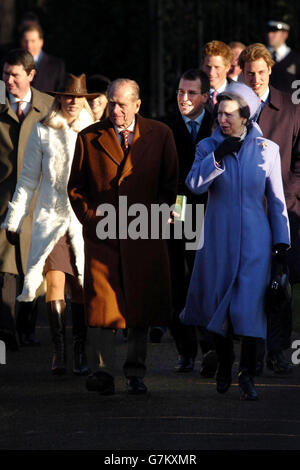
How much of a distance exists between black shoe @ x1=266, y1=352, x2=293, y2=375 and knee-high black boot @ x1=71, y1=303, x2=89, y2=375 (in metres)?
1.16

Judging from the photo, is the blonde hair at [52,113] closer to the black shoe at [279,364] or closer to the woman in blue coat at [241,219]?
the woman in blue coat at [241,219]

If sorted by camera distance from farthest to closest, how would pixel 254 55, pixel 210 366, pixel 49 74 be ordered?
pixel 49 74 → pixel 254 55 → pixel 210 366

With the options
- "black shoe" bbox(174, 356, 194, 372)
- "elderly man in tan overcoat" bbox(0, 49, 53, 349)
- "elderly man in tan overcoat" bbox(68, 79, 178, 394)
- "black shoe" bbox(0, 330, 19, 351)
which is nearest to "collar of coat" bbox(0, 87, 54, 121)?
"elderly man in tan overcoat" bbox(0, 49, 53, 349)

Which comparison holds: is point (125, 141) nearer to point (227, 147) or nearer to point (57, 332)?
point (227, 147)

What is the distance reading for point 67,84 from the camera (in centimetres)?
1048

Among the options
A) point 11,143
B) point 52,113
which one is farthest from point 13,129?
point 52,113

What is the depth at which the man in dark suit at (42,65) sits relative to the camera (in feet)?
48.4

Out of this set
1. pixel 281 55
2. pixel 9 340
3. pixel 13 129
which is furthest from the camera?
pixel 281 55

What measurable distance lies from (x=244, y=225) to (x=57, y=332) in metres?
1.71

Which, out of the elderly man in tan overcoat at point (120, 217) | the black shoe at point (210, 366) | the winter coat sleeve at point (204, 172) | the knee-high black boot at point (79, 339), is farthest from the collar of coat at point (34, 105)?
the winter coat sleeve at point (204, 172)

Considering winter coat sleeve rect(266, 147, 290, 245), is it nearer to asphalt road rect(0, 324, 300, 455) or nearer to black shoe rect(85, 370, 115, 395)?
asphalt road rect(0, 324, 300, 455)

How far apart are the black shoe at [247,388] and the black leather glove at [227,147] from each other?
1228 millimetres

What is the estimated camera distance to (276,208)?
30.2 feet

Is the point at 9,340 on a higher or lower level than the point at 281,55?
lower
